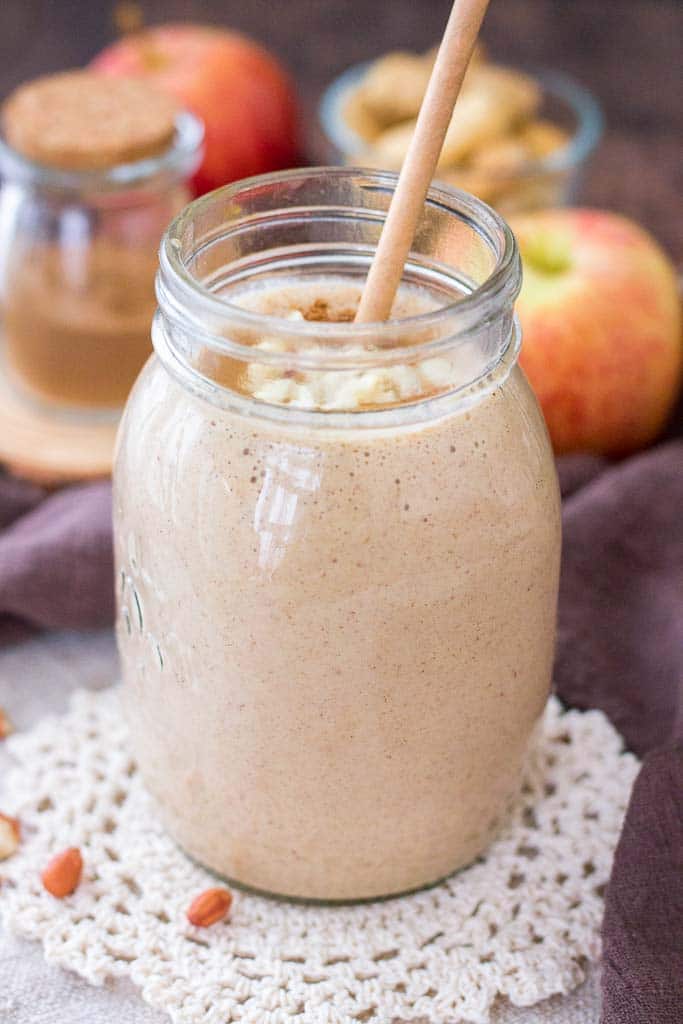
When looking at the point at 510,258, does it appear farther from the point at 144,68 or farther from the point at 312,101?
the point at 312,101

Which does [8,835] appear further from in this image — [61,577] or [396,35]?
[396,35]

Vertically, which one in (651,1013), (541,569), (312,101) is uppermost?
(541,569)

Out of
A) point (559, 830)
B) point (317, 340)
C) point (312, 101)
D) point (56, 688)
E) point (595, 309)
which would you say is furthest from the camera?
point (312, 101)

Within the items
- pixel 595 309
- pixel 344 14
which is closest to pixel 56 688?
pixel 595 309

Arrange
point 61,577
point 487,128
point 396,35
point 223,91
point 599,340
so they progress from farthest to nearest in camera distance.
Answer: point 396,35, point 223,91, point 487,128, point 599,340, point 61,577

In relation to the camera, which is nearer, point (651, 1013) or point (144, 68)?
point (651, 1013)

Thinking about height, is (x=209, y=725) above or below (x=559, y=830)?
above

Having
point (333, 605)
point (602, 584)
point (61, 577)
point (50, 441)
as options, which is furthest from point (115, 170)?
point (333, 605)

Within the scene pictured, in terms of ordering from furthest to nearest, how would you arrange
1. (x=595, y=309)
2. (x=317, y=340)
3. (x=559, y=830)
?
(x=595, y=309), (x=559, y=830), (x=317, y=340)
